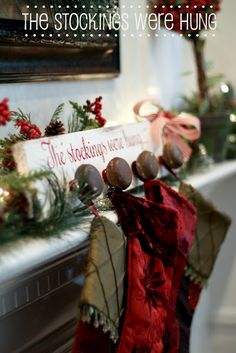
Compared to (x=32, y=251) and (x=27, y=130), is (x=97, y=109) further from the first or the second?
(x=32, y=251)

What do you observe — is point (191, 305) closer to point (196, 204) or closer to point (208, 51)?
point (196, 204)

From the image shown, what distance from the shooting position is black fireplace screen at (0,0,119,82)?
2.76 feet

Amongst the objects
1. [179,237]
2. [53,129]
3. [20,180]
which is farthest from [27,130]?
[179,237]

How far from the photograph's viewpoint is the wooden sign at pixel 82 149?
2.48ft

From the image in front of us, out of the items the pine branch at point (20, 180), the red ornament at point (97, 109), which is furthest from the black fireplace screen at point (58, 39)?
the pine branch at point (20, 180)

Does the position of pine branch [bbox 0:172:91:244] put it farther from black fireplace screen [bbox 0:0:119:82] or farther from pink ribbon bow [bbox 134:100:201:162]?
pink ribbon bow [bbox 134:100:201:162]

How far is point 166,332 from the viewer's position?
95cm

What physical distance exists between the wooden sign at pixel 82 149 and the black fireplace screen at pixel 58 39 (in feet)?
0.50

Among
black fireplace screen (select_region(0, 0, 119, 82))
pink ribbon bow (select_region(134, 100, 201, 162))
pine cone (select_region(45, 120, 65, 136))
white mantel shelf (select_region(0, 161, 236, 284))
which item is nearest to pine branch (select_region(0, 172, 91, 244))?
white mantel shelf (select_region(0, 161, 236, 284))

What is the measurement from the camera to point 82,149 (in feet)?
2.81

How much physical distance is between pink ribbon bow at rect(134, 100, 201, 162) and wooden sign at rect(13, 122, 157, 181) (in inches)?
1.2

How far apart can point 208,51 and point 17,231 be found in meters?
1.11

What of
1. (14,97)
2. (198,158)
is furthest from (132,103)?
(14,97)

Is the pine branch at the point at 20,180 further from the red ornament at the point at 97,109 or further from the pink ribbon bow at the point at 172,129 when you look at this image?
the pink ribbon bow at the point at 172,129
